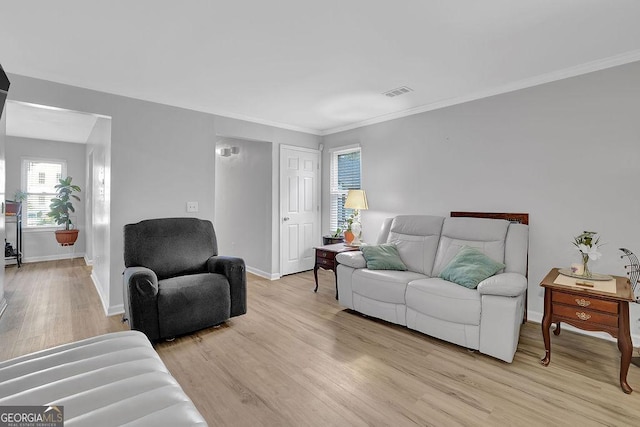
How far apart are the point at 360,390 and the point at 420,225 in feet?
6.66

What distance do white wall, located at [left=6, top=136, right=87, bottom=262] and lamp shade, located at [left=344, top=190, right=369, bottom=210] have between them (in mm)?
5935

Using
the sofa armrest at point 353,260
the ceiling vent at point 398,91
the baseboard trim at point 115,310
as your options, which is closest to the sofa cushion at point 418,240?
the sofa armrest at point 353,260

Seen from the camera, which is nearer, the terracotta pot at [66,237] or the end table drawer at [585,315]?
the end table drawer at [585,315]

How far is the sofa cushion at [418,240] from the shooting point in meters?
3.32

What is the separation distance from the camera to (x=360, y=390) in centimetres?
204

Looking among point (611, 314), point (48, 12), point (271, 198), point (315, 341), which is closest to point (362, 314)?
point (315, 341)

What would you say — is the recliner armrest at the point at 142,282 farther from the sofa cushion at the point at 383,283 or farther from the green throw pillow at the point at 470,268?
the green throw pillow at the point at 470,268

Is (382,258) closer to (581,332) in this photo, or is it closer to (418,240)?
(418,240)

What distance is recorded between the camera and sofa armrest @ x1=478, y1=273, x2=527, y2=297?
7.69ft

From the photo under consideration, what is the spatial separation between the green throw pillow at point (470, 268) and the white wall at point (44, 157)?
24.1 feet

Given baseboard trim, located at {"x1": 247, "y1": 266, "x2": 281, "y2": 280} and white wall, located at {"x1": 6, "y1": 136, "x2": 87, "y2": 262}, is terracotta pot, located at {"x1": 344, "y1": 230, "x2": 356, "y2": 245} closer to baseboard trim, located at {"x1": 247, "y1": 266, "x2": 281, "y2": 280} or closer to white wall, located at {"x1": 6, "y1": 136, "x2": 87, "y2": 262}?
baseboard trim, located at {"x1": 247, "y1": 266, "x2": 281, "y2": 280}

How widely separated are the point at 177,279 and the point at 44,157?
5.59 m

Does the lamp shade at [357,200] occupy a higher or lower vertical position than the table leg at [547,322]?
higher

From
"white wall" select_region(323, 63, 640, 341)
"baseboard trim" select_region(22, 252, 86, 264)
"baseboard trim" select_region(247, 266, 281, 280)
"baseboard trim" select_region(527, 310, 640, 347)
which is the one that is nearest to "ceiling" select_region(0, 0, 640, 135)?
"white wall" select_region(323, 63, 640, 341)
